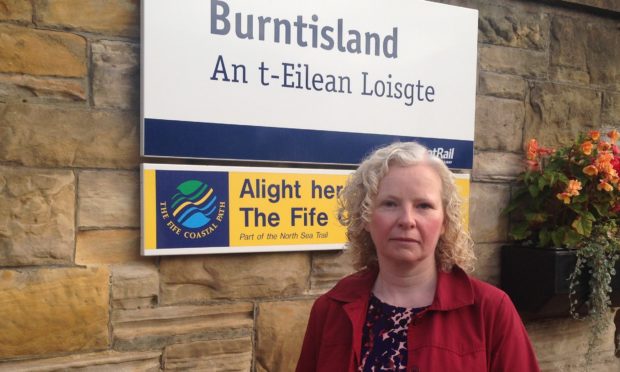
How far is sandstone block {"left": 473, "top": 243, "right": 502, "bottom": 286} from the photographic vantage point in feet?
10.6

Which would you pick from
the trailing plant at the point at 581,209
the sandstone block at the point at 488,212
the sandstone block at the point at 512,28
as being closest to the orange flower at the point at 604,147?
the trailing plant at the point at 581,209

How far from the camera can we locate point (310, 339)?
176 centimetres

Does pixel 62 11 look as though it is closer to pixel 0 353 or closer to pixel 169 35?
pixel 169 35

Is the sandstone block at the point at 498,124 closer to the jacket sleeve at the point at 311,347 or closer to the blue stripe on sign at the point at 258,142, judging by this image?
the blue stripe on sign at the point at 258,142

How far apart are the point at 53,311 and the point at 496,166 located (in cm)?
233

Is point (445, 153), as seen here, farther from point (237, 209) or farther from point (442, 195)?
point (442, 195)

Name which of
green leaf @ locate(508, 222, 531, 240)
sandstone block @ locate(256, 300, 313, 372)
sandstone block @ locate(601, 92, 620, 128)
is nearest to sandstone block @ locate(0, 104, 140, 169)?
sandstone block @ locate(256, 300, 313, 372)

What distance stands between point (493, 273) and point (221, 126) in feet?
5.79

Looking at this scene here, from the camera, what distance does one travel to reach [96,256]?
7.76 feet

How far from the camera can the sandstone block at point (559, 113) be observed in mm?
3344

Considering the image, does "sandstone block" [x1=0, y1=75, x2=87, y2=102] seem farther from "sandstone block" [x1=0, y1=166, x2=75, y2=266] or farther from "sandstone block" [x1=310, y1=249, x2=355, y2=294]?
"sandstone block" [x1=310, y1=249, x2=355, y2=294]

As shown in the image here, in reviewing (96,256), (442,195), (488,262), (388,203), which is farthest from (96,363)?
(488,262)

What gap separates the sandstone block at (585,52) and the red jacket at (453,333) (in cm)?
223

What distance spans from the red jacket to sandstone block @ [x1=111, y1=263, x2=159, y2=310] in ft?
3.34
